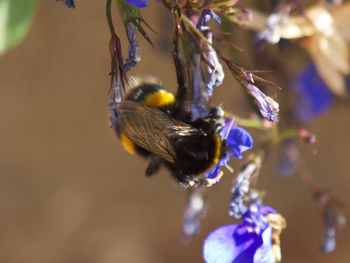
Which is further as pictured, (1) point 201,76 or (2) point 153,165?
(2) point 153,165

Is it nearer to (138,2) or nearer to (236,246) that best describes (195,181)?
(236,246)

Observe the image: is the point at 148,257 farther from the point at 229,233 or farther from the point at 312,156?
the point at 229,233

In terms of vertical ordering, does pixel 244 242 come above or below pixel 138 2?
below

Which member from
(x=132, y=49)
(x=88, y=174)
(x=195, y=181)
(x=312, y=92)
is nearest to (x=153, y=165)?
(x=195, y=181)

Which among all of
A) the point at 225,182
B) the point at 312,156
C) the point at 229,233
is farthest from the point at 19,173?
the point at 229,233

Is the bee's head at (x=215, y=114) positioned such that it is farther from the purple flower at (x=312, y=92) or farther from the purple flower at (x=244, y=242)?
the purple flower at (x=312, y=92)

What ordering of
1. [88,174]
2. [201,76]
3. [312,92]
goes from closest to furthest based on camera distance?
[201,76], [312,92], [88,174]
